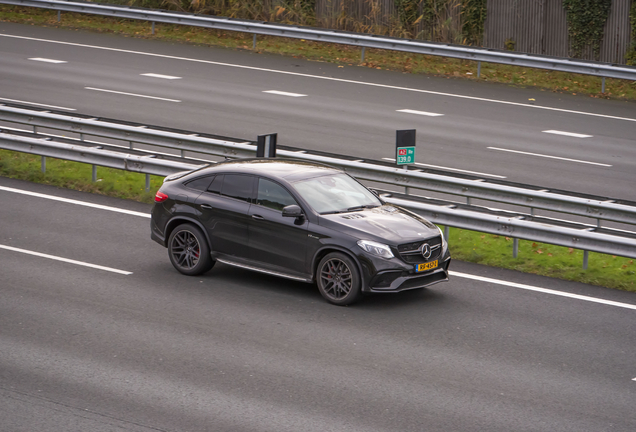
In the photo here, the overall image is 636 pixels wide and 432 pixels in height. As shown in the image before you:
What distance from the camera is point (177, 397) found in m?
7.68

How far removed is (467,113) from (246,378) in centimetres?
1503

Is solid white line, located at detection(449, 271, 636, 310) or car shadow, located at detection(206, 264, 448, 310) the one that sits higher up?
solid white line, located at detection(449, 271, 636, 310)

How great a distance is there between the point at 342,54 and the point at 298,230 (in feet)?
61.1

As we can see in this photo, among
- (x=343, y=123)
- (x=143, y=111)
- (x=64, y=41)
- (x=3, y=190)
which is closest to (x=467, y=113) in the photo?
(x=343, y=123)

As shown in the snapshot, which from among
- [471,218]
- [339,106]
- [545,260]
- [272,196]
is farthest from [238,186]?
[339,106]

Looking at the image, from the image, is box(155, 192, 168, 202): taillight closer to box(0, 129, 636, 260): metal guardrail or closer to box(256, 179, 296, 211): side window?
box(256, 179, 296, 211): side window

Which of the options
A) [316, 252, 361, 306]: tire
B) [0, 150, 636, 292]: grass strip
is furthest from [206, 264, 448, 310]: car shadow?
[0, 150, 636, 292]: grass strip

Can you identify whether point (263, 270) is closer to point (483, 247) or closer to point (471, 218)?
point (471, 218)

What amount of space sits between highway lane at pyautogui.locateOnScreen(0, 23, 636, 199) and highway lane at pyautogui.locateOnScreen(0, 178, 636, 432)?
21.4ft

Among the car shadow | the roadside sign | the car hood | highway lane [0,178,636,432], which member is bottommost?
highway lane [0,178,636,432]

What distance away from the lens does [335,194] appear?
→ 36.0 ft

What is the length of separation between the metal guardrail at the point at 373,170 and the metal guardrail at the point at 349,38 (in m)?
11.4

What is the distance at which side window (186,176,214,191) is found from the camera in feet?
37.3

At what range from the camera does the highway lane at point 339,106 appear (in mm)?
17984
